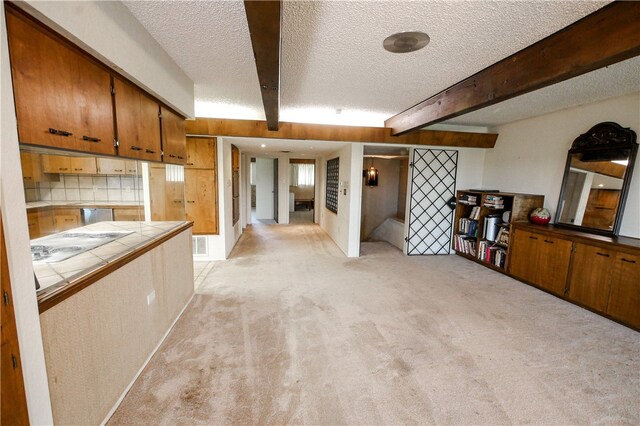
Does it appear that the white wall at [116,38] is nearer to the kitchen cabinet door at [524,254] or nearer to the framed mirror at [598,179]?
the kitchen cabinet door at [524,254]

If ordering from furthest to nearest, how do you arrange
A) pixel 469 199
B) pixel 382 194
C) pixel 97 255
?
1. pixel 382 194
2. pixel 469 199
3. pixel 97 255

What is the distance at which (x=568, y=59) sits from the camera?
161 cm

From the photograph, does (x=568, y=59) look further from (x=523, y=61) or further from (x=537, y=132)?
(x=537, y=132)

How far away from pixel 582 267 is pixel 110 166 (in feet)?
14.8

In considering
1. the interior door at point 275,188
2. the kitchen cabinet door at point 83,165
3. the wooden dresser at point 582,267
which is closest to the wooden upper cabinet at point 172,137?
the kitchen cabinet door at point 83,165

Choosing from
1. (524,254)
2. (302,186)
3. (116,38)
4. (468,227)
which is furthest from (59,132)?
(302,186)

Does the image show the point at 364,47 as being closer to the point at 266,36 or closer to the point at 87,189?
the point at 266,36

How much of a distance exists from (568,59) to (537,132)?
9.38 ft

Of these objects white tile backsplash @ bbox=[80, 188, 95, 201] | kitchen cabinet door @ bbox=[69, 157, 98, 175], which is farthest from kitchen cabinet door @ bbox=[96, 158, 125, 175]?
white tile backsplash @ bbox=[80, 188, 95, 201]

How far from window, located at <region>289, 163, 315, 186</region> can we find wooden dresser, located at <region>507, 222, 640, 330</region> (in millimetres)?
8566

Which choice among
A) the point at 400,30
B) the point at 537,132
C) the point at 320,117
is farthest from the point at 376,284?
the point at 537,132

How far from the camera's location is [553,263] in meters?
3.20

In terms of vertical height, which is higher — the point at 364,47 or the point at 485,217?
the point at 364,47

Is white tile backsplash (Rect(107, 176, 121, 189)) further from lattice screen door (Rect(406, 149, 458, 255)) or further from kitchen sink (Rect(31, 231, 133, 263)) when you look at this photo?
lattice screen door (Rect(406, 149, 458, 255))
